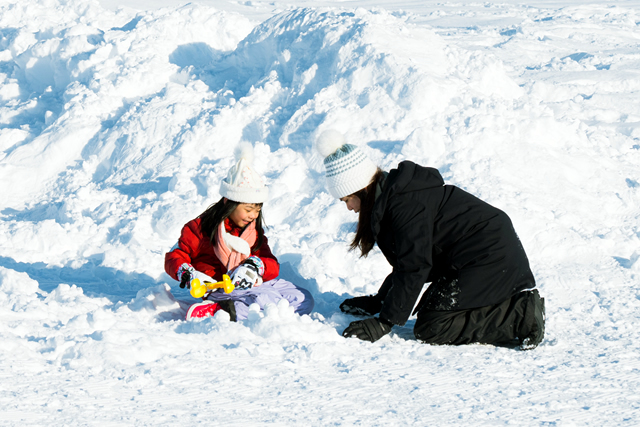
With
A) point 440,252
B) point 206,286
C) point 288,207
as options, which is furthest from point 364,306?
point 288,207

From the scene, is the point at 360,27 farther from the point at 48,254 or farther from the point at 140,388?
the point at 140,388

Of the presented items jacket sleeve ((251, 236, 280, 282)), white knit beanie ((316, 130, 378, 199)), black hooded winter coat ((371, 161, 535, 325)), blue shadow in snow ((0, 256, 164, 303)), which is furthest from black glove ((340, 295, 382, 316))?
blue shadow in snow ((0, 256, 164, 303))

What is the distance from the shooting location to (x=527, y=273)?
2553mm

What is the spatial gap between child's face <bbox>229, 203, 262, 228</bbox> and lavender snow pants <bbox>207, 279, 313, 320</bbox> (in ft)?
1.08

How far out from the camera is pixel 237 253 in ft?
10.1

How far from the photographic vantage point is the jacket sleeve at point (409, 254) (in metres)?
2.39

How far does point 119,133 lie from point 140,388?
4608mm

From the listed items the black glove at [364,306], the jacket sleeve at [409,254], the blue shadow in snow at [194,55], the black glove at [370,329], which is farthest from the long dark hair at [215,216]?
the blue shadow in snow at [194,55]

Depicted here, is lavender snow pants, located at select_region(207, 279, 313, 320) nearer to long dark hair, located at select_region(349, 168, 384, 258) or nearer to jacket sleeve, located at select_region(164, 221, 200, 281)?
jacket sleeve, located at select_region(164, 221, 200, 281)

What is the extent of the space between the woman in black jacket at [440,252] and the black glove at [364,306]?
474mm

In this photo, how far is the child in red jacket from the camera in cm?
292

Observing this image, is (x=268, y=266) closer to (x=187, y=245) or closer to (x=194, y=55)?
(x=187, y=245)

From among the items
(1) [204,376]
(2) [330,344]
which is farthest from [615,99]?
(1) [204,376]

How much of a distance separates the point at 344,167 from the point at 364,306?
895mm
